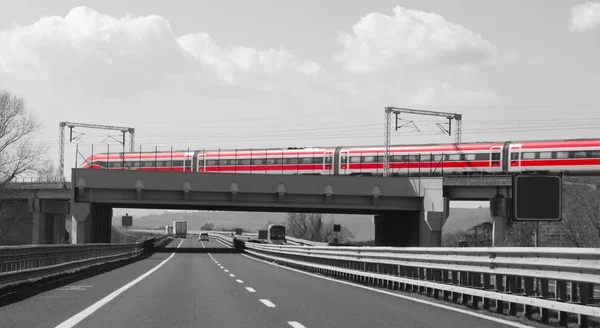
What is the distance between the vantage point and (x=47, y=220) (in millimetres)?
73688

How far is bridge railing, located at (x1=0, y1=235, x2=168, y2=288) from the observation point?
50.6 ft

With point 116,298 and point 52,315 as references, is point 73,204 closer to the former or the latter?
point 116,298

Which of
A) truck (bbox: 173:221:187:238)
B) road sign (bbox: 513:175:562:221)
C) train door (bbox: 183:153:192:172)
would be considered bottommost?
truck (bbox: 173:221:187:238)

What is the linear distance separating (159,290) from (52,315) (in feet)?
19.0

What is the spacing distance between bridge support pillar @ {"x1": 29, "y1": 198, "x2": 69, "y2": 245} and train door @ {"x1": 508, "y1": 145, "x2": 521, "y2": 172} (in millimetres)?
42691

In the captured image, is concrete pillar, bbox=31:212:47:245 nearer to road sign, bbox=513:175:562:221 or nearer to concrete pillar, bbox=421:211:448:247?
concrete pillar, bbox=421:211:448:247

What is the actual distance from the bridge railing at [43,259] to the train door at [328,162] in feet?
82.7

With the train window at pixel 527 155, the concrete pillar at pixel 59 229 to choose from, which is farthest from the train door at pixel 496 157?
the concrete pillar at pixel 59 229

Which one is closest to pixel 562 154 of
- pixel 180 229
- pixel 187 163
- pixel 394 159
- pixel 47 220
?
pixel 394 159

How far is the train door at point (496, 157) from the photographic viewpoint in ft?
164

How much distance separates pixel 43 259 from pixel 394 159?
37282 millimetres

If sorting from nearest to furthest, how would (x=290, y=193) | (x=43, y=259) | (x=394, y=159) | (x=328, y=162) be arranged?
(x=43, y=259) < (x=290, y=193) < (x=394, y=159) < (x=328, y=162)

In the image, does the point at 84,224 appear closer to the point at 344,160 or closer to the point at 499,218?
the point at 344,160

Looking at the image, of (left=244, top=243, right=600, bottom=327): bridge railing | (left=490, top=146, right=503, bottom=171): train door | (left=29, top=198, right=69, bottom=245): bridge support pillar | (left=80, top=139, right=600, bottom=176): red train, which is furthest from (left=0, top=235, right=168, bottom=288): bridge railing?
(left=29, top=198, right=69, bottom=245): bridge support pillar
